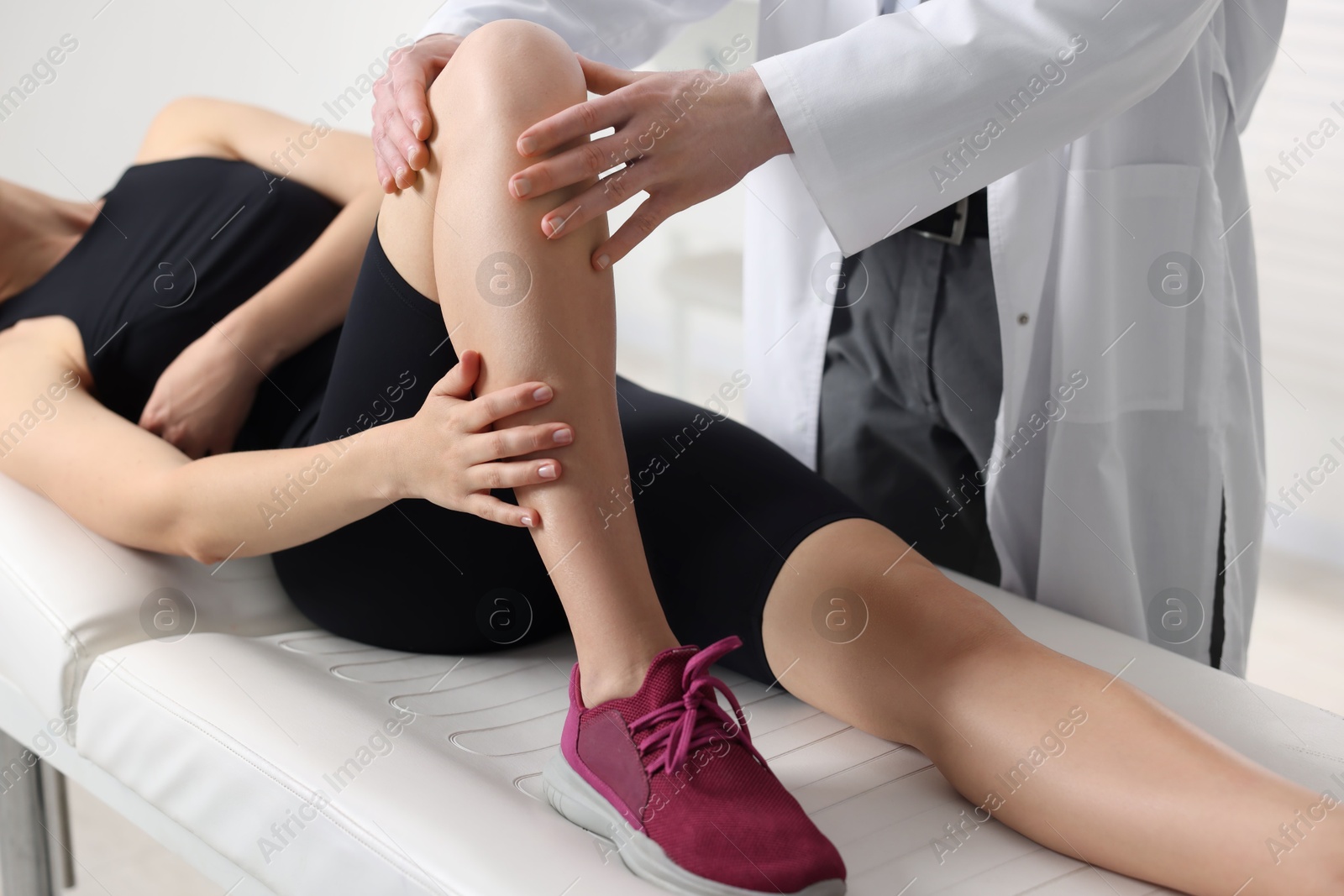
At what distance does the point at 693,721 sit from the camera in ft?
2.36

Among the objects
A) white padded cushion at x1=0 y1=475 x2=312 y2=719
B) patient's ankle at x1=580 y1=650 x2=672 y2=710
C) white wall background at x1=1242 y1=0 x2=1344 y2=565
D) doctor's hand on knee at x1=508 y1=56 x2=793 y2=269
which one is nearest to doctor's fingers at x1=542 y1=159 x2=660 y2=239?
doctor's hand on knee at x1=508 y1=56 x2=793 y2=269

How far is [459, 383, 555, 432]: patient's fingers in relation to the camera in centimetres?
74

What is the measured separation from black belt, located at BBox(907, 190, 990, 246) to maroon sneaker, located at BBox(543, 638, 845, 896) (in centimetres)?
58

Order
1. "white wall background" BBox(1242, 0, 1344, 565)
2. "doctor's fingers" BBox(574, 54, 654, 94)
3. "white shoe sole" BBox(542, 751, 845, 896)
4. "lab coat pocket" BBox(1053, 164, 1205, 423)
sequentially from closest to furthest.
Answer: "white shoe sole" BBox(542, 751, 845, 896) < "doctor's fingers" BBox(574, 54, 654, 94) < "lab coat pocket" BBox(1053, 164, 1205, 423) < "white wall background" BBox(1242, 0, 1344, 565)

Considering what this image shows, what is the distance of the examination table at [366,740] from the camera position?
2.35 feet

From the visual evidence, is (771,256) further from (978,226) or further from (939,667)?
(939,667)

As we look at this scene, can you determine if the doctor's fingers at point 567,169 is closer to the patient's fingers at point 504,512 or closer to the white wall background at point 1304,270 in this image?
the patient's fingers at point 504,512

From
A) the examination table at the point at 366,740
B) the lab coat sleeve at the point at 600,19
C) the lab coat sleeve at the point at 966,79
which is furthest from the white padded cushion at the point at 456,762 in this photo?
the lab coat sleeve at the point at 600,19

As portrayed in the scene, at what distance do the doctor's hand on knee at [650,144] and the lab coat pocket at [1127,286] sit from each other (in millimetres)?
368

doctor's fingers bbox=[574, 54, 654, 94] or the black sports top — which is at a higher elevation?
doctor's fingers bbox=[574, 54, 654, 94]

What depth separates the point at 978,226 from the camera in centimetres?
113

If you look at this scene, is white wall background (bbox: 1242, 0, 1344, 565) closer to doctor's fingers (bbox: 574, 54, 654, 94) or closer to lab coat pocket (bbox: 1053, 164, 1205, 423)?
lab coat pocket (bbox: 1053, 164, 1205, 423)

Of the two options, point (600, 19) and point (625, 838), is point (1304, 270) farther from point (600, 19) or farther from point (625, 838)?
point (625, 838)

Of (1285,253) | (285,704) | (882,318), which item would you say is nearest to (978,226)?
(882,318)
